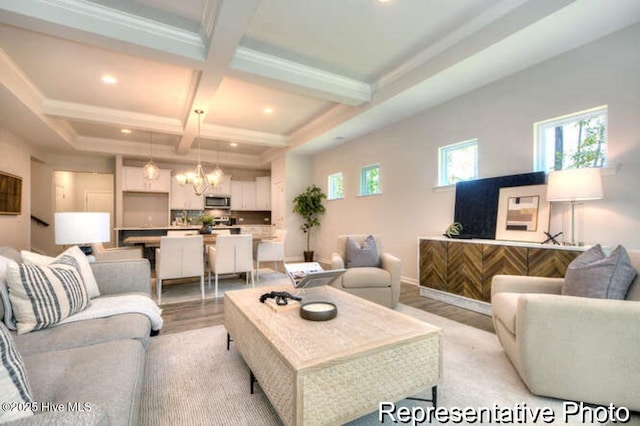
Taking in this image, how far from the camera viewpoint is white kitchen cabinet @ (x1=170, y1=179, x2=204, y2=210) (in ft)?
25.1

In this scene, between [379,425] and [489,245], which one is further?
[489,245]

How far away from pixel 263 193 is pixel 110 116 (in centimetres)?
436

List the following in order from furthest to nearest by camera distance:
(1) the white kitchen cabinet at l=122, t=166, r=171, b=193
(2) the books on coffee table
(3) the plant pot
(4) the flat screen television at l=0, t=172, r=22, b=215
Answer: (1) the white kitchen cabinet at l=122, t=166, r=171, b=193, (3) the plant pot, (4) the flat screen television at l=0, t=172, r=22, b=215, (2) the books on coffee table

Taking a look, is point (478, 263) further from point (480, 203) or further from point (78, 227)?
point (78, 227)

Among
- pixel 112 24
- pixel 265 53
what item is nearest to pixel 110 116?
pixel 112 24

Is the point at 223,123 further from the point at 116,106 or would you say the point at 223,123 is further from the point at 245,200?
the point at 245,200

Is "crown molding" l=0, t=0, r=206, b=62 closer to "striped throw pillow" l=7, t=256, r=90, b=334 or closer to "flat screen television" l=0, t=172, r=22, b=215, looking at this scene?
"striped throw pillow" l=7, t=256, r=90, b=334

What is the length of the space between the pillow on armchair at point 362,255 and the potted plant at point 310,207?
136 inches

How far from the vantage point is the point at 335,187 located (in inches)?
273

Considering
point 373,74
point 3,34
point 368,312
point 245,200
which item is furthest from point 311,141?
point 368,312

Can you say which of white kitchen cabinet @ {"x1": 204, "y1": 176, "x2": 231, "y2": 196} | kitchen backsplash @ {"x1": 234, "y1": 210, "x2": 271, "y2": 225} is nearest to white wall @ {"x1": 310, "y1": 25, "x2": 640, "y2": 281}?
kitchen backsplash @ {"x1": 234, "y1": 210, "x2": 271, "y2": 225}

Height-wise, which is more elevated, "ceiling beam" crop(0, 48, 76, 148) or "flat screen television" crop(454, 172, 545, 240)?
"ceiling beam" crop(0, 48, 76, 148)

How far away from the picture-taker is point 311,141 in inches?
241

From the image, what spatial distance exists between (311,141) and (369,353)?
17.2 feet
